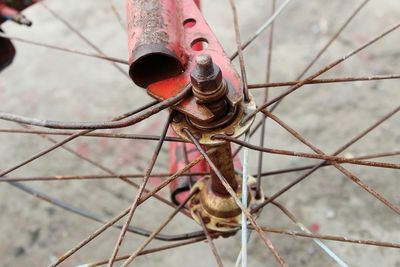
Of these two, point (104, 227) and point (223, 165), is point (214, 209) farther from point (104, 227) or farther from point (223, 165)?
point (104, 227)

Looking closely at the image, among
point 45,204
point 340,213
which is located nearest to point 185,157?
point 340,213

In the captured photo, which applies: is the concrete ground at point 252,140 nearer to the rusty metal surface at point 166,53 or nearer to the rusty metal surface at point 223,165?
the rusty metal surface at point 223,165

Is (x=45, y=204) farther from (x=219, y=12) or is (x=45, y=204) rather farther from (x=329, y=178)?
(x=219, y=12)

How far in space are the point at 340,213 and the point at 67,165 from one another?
0.94m

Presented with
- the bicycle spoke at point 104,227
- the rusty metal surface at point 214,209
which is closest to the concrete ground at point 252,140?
the rusty metal surface at point 214,209

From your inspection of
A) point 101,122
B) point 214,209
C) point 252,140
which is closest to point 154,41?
point 101,122

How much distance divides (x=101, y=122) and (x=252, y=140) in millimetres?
1135

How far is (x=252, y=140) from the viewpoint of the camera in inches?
68.6

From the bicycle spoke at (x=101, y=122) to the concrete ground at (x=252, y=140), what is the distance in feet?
2.93

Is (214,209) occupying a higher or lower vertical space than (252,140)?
lower

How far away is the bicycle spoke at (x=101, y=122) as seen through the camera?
60 centimetres

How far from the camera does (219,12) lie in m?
2.19

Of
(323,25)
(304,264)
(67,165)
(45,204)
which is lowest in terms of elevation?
(304,264)

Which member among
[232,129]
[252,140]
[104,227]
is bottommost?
[104,227]
